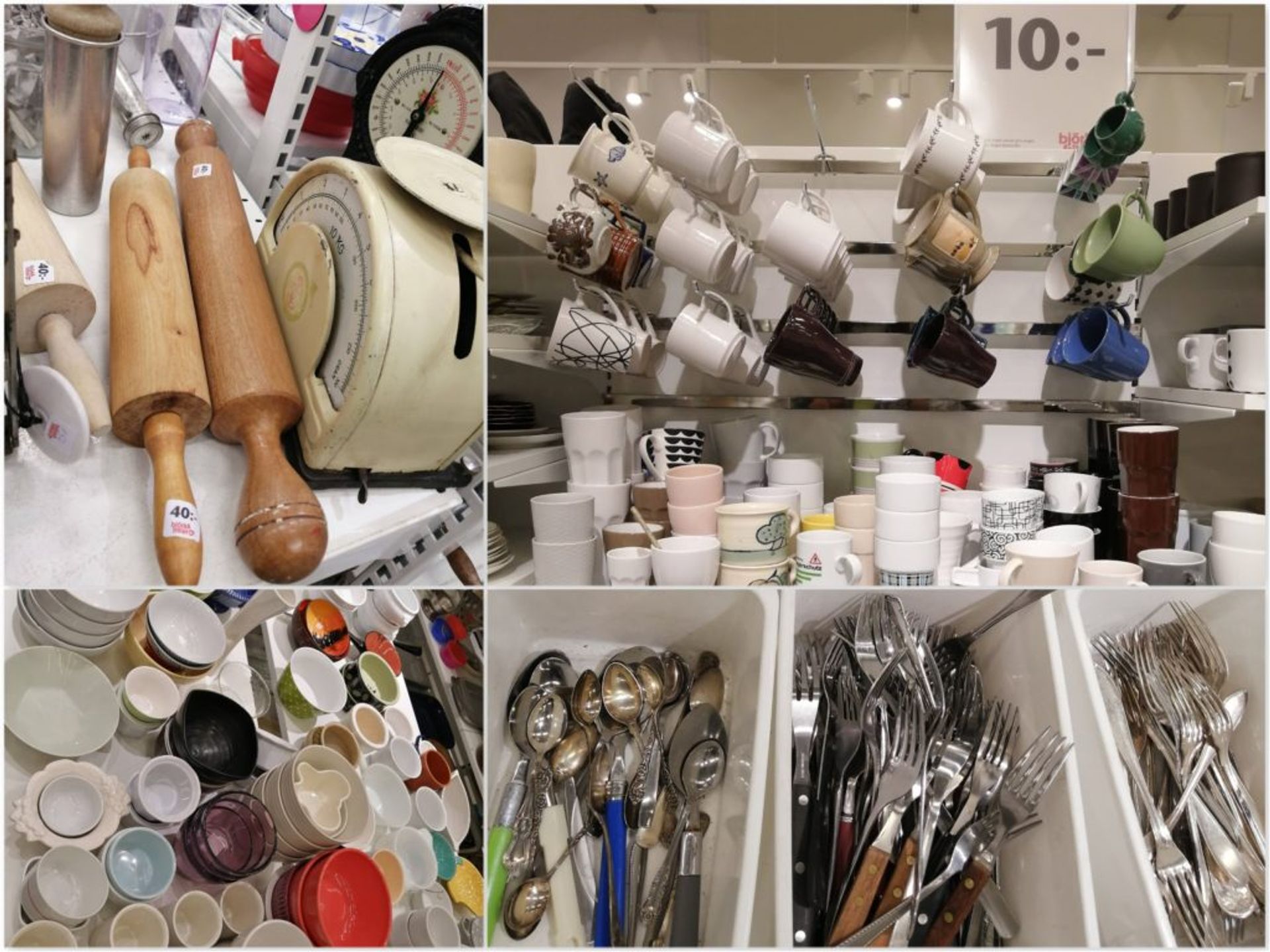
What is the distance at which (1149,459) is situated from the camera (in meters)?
0.96

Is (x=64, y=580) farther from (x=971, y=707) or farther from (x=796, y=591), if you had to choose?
(x=971, y=707)

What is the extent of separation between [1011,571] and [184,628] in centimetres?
81

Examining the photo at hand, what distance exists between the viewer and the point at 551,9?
88.0 inches

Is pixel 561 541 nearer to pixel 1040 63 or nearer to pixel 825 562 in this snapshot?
pixel 825 562

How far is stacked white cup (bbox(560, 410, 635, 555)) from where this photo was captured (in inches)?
41.3

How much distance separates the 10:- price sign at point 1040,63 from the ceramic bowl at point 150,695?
1230mm

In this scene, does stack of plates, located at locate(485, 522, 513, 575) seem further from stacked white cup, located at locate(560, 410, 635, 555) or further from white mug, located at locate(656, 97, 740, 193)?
white mug, located at locate(656, 97, 740, 193)

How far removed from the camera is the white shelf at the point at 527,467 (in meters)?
0.91

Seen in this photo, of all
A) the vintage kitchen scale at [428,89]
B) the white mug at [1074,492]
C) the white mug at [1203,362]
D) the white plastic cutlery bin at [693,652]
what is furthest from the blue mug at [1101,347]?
the vintage kitchen scale at [428,89]

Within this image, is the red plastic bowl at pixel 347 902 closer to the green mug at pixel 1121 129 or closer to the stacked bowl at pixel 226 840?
the stacked bowl at pixel 226 840

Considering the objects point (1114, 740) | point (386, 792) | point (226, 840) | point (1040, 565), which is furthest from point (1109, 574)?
point (226, 840)

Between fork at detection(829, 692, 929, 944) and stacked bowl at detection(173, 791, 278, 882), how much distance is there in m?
0.52

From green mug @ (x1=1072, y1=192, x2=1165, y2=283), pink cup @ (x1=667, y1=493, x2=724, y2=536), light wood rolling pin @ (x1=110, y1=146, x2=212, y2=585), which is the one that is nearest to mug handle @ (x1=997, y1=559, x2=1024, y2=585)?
pink cup @ (x1=667, y1=493, x2=724, y2=536)

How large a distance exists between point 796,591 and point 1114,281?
720 millimetres
